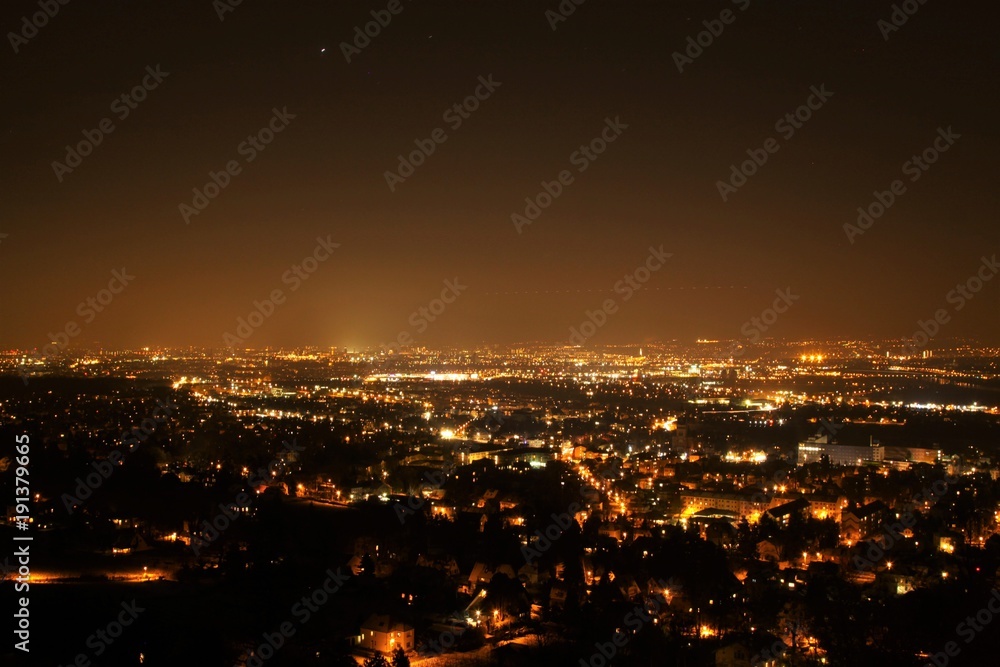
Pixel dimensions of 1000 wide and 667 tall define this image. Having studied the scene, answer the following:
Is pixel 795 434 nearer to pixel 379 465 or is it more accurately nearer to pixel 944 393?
pixel 379 465

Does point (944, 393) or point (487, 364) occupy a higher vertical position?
point (487, 364)

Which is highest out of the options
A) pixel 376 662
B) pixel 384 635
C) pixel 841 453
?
pixel 841 453

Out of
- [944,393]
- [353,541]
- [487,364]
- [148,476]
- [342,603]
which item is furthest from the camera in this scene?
[487,364]

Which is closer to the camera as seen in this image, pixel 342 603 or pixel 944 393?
pixel 342 603

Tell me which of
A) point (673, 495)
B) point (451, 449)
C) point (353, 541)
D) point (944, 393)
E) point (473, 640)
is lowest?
point (473, 640)

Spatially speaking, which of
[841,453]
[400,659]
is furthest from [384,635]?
[841,453]

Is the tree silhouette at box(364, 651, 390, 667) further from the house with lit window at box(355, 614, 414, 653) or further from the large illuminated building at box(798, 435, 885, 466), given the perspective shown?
the large illuminated building at box(798, 435, 885, 466)

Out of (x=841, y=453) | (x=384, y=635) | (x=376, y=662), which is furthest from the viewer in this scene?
(x=841, y=453)

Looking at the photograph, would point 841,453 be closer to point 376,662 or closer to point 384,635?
point 384,635

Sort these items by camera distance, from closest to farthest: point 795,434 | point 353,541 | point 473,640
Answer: point 473,640 → point 353,541 → point 795,434

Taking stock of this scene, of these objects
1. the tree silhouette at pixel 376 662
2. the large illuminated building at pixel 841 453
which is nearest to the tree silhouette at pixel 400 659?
the tree silhouette at pixel 376 662

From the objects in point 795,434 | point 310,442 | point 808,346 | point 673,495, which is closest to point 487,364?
point 808,346
